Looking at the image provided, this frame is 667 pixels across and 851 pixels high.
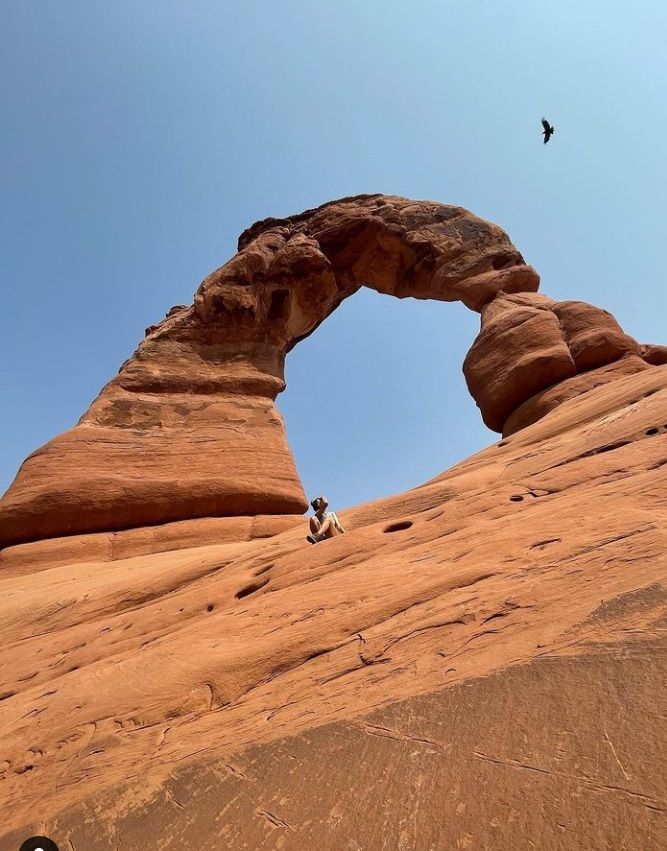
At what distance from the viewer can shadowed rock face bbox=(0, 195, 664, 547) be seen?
37.8 ft

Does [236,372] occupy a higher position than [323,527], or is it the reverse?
[236,372]

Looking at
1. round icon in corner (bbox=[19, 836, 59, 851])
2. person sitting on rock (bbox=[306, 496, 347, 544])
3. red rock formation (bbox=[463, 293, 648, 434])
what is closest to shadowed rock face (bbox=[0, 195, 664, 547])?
red rock formation (bbox=[463, 293, 648, 434])

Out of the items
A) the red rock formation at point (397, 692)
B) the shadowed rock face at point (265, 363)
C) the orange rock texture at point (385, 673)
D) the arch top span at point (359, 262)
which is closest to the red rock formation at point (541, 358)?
the shadowed rock face at point (265, 363)

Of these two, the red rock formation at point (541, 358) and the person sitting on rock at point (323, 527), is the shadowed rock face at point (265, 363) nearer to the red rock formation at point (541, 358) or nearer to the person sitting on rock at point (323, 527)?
the red rock formation at point (541, 358)

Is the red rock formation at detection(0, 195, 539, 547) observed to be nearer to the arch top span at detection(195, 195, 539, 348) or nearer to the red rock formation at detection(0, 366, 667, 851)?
the arch top span at detection(195, 195, 539, 348)

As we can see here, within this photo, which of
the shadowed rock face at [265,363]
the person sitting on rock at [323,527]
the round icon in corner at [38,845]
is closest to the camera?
the round icon in corner at [38,845]

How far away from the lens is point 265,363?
628 inches

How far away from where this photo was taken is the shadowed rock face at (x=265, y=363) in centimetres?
1153

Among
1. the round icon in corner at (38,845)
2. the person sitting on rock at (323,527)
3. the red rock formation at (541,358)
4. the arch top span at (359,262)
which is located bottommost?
the round icon in corner at (38,845)

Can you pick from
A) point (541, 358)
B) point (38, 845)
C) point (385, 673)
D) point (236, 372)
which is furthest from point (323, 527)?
point (236, 372)

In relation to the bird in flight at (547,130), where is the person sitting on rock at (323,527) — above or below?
below

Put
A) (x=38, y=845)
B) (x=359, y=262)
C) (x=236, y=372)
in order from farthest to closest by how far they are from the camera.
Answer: (x=359, y=262) → (x=236, y=372) → (x=38, y=845)

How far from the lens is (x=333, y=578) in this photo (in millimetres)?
5250

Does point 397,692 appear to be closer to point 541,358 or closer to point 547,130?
point 541,358
